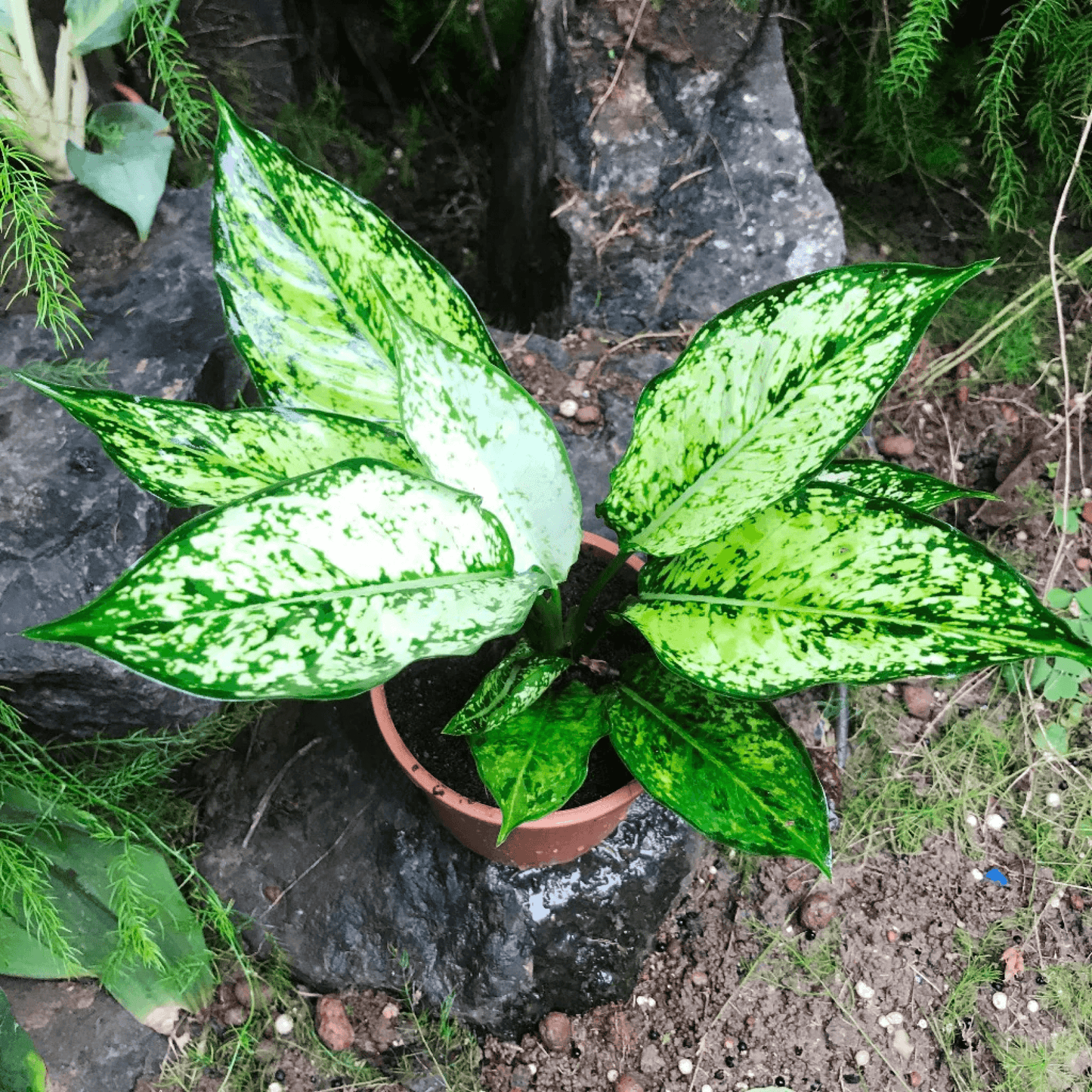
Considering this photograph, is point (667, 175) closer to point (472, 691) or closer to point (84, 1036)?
point (472, 691)

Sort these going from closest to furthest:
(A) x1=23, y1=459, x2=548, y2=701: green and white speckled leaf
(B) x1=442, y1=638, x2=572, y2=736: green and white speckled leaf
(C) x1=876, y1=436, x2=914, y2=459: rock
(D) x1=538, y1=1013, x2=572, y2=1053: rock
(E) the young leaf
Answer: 1. (A) x1=23, y1=459, x2=548, y2=701: green and white speckled leaf
2. (B) x1=442, y1=638, x2=572, y2=736: green and white speckled leaf
3. (E) the young leaf
4. (D) x1=538, y1=1013, x2=572, y2=1053: rock
5. (C) x1=876, y1=436, x2=914, y2=459: rock

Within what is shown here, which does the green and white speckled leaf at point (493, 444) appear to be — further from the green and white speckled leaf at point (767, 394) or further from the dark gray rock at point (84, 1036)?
the dark gray rock at point (84, 1036)

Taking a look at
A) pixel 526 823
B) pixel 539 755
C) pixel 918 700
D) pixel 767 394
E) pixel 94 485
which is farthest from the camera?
pixel 918 700

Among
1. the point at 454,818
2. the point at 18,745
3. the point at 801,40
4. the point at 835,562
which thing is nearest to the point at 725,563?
the point at 835,562

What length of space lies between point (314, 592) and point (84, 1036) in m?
1.11

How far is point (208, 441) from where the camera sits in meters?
0.74

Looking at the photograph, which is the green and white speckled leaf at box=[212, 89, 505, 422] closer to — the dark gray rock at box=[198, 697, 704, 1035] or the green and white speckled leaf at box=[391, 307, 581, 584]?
the green and white speckled leaf at box=[391, 307, 581, 584]

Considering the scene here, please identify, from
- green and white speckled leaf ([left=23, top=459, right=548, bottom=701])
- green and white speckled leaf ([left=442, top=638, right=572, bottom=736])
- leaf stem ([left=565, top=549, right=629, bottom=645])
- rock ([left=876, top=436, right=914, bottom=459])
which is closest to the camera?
green and white speckled leaf ([left=23, top=459, right=548, bottom=701])

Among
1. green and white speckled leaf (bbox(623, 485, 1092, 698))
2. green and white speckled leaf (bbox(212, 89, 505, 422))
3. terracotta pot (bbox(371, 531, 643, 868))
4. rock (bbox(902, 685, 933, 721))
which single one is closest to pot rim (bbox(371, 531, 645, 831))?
terracotta pot (bbox(371, 531, 643, 868))

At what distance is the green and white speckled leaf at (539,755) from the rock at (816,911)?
0.69 metres

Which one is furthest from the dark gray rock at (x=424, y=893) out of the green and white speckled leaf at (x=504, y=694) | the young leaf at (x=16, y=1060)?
the green and white speckled leaf at (x=504, y=694)

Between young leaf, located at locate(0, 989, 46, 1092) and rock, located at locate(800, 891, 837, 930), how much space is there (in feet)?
3.52

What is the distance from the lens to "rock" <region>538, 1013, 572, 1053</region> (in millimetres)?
1249

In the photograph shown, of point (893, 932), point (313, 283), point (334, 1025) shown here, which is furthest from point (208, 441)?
point (893, 932)
